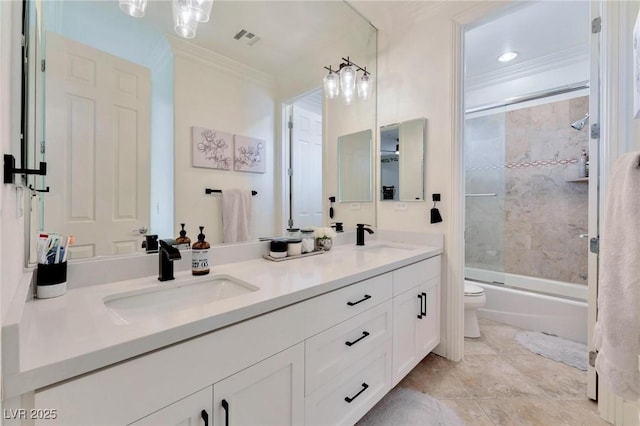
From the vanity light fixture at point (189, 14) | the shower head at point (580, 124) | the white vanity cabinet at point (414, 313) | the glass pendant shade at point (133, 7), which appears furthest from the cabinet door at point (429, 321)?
the shower head at point (580, 124)

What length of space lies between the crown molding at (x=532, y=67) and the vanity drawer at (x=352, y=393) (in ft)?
10.2

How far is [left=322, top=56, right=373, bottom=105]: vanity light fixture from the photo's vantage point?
2001mm

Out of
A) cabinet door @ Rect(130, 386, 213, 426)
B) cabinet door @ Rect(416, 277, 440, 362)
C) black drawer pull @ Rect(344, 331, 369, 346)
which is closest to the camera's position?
cabinet door @ Rect(130, 386, 213, 426)

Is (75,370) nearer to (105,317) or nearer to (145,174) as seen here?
(105,317)

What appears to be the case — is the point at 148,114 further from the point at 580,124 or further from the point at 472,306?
the point at 580,124

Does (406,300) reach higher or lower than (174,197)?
lower

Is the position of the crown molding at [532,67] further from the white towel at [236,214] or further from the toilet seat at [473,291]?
the white towel at [236,214]

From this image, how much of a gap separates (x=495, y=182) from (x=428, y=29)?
1.97 m

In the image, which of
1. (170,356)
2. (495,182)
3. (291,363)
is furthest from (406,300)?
(495,182)

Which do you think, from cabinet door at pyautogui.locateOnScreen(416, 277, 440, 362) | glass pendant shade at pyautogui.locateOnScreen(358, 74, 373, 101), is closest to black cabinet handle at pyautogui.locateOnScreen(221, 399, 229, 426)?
cabinet door at pyautogui.locateOnScreen(416, 277, 440, 362)

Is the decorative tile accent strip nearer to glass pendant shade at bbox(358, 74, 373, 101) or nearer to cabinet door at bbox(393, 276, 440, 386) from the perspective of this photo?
glass pendant shade at bbox(358, 74, 373, 101)

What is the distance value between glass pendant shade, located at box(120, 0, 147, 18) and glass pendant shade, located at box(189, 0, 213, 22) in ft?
0.61

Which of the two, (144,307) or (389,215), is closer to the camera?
(144,307)

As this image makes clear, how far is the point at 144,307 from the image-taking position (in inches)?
36.9
